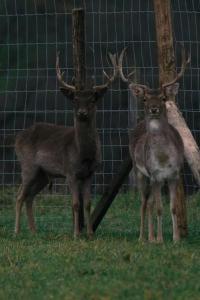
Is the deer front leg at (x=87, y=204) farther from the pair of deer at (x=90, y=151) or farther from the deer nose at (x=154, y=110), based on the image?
the deer nose at (x=154, y=110)

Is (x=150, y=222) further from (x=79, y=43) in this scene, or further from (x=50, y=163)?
(x=79, y=43)

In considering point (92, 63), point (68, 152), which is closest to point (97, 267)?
point (68, 152)

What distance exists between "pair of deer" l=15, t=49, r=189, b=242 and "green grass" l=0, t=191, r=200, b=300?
528 mm

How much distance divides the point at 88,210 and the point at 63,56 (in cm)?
508

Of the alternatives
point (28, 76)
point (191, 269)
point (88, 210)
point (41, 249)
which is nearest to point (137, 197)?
point (28, 76)

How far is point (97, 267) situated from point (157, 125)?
333 cm

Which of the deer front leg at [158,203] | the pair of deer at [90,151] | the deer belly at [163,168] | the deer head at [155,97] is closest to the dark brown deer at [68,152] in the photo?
the pair of deer at [90,151]

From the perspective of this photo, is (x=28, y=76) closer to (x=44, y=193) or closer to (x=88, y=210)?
(x=44, y=193)

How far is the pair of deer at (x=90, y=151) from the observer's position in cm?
1260

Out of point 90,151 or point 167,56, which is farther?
point 90,151

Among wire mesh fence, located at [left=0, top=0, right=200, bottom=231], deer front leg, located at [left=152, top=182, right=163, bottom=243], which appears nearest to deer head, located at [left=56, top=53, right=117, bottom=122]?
deer front leg, located at [left=152, top=182, right=163, bottom=243]

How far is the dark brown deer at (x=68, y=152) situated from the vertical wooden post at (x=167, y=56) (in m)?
0.58

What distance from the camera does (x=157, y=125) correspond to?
12.7 m

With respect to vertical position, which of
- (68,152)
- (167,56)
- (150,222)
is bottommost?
(150,222)
